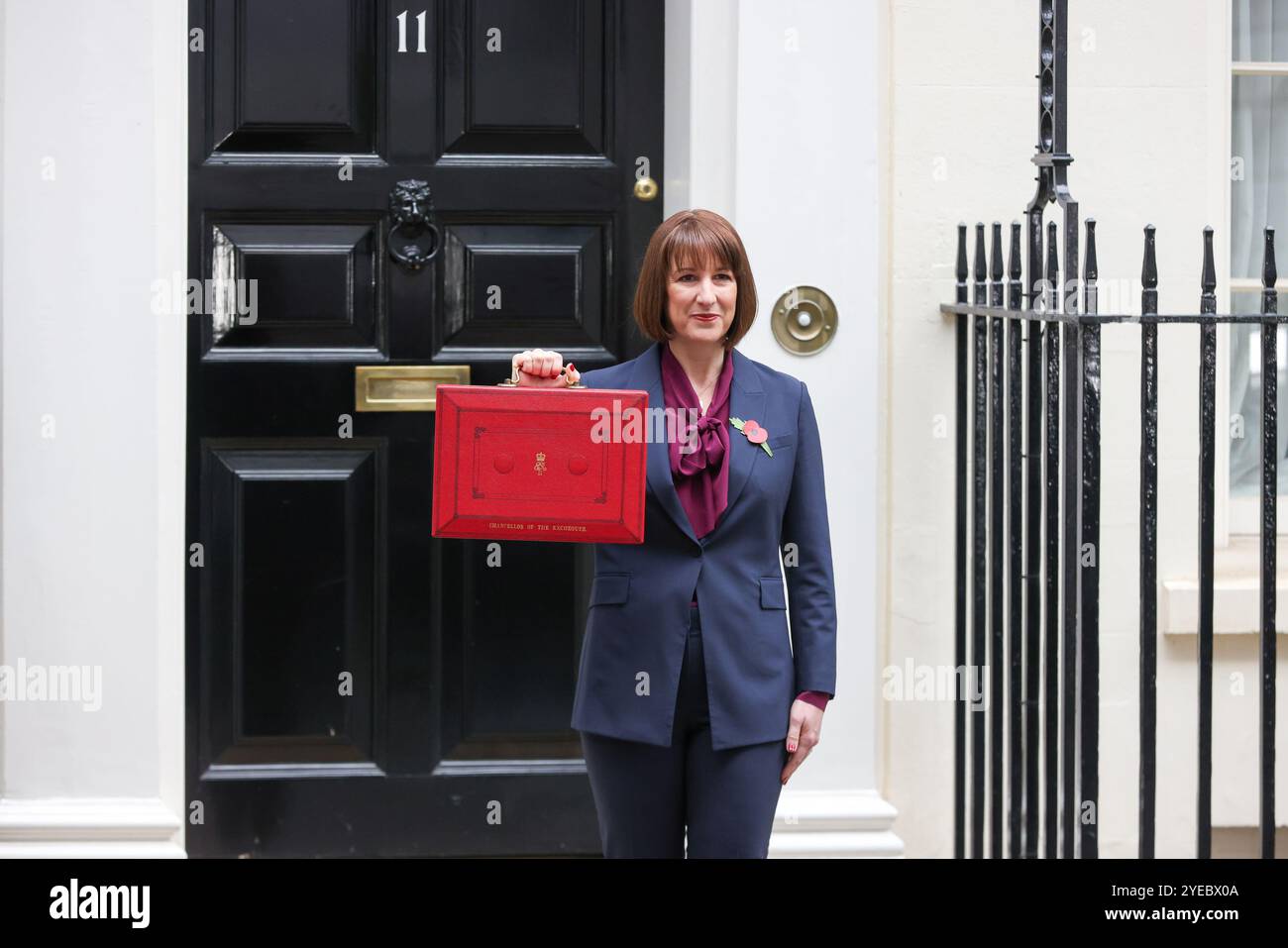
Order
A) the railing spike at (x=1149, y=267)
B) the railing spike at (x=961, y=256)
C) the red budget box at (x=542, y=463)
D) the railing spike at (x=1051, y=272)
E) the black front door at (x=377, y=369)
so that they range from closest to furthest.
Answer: the red budget box at (x=542, y=463) < the railing spike at (x=1149, y=267) < the railing spike at (x=1051, y=272) < the railing spike at (x=961, y=256) < the black front door at (x=377, y=369)

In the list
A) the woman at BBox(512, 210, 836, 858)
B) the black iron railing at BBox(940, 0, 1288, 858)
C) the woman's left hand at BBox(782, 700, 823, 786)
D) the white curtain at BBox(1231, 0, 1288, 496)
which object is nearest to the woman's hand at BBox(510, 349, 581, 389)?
the woman at BBox(512, 210, 836, 858)

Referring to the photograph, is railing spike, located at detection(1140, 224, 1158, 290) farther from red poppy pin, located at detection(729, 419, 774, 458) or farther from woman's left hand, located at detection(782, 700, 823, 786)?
woman's left hand, located at detection(782, 700, 823, 786)

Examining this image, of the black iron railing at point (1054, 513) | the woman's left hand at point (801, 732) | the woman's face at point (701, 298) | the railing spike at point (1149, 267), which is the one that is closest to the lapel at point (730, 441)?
the woman's face at point (701, 298)

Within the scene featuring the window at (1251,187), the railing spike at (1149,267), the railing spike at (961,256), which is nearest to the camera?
the railing spike at (1149,267)

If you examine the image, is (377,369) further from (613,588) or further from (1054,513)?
(1054,513)

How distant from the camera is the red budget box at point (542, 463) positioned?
2850 millimetres

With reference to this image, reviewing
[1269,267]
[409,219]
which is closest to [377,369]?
[409,219]

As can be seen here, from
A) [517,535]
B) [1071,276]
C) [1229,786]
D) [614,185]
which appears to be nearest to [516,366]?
[517,535]

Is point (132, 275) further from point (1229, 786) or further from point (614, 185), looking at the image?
point (1229, 786)

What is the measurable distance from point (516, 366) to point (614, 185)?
5.37 feet

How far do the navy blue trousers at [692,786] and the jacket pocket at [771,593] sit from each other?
A: 14 centimetres

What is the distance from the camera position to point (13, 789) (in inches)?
167

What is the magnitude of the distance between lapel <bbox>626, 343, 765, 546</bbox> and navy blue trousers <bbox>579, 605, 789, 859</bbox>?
189mm

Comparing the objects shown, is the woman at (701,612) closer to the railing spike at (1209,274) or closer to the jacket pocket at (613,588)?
the jacket pocket at (613,588)
